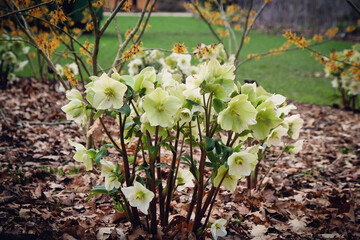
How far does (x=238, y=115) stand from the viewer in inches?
49.9

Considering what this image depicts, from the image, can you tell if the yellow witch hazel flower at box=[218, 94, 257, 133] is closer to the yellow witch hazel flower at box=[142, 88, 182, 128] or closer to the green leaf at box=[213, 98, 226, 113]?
the green leaf at box=[213, 98, 226, 113]

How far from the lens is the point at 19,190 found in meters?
1.96

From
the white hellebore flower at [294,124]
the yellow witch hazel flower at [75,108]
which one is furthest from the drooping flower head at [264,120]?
the yellow witch hazel flower at [75,108]

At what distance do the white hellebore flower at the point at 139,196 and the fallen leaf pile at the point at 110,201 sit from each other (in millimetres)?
252

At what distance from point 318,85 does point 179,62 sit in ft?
14.4

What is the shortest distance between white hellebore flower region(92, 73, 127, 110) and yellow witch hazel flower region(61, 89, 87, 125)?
0.36ft

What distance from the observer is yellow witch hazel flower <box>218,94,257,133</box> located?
4.16 feet

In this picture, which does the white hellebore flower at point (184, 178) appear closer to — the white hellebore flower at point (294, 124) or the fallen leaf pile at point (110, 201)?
the fallen leaf pile at point (110, 201)

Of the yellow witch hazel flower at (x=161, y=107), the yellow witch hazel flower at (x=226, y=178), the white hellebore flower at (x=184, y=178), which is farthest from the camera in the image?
the white hellebore flower at (x=184, y=178)

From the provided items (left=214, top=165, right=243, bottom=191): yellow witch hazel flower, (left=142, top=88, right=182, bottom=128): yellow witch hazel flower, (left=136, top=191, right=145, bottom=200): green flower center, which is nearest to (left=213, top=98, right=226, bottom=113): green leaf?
(left=142, top=88, right=182, bottom=128): yellow witch hazel flower

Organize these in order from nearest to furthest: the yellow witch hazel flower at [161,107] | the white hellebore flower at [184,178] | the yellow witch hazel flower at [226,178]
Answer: the yellow witch hazel flower at [161,107] < the yellow witch hazel flower at [226,178] < the white hellebore flower at [184,178]

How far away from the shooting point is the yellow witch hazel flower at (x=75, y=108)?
133 cm

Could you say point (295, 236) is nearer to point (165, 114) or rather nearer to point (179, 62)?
point (165, 114)

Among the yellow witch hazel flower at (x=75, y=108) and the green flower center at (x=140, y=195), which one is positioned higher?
the yellow witch hazel flower at (x=75, y=108)
